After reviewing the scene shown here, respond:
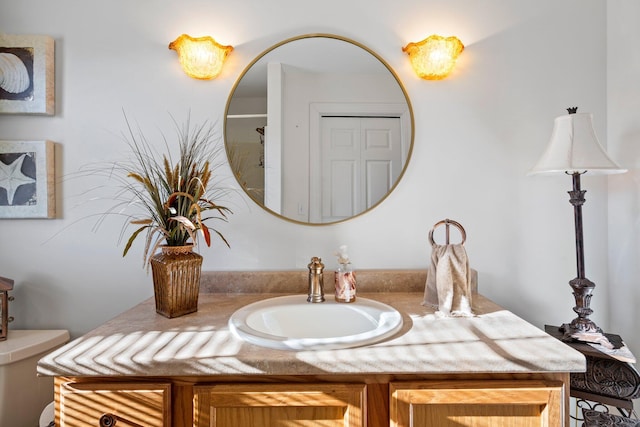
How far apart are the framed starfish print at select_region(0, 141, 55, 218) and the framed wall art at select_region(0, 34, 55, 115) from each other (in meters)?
0.16

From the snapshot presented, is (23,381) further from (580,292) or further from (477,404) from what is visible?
(580,292)

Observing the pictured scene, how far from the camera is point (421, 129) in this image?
150 centimetres

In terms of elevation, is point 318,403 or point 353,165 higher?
point 353,165

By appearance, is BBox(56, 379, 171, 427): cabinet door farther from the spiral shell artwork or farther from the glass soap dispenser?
the spiral shell artwork

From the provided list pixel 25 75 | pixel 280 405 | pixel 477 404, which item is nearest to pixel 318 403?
pixel 280 405

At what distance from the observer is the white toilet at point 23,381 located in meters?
1.21

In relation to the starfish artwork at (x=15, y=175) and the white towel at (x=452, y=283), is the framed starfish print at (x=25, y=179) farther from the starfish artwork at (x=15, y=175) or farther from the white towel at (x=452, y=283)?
the white towel at (x=452, y=283)

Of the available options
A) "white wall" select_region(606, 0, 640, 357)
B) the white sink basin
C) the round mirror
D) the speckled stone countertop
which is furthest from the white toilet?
"white wall" select_region(606, 0, 640, 357)

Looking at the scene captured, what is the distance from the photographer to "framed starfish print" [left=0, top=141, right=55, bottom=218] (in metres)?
1.44

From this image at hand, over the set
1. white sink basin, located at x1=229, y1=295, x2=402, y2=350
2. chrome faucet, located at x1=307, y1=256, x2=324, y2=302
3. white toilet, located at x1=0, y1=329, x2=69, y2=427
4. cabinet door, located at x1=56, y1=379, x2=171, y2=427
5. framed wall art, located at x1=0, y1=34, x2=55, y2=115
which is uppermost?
framed wall art, located at x1=0, y1=34, x2=55, y2=115

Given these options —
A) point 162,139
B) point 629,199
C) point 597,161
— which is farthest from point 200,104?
point 629,199

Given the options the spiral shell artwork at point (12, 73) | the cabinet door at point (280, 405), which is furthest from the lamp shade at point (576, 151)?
the spiral shell artwork at point (12, 73)

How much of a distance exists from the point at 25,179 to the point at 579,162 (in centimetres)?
214

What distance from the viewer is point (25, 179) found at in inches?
56.8
